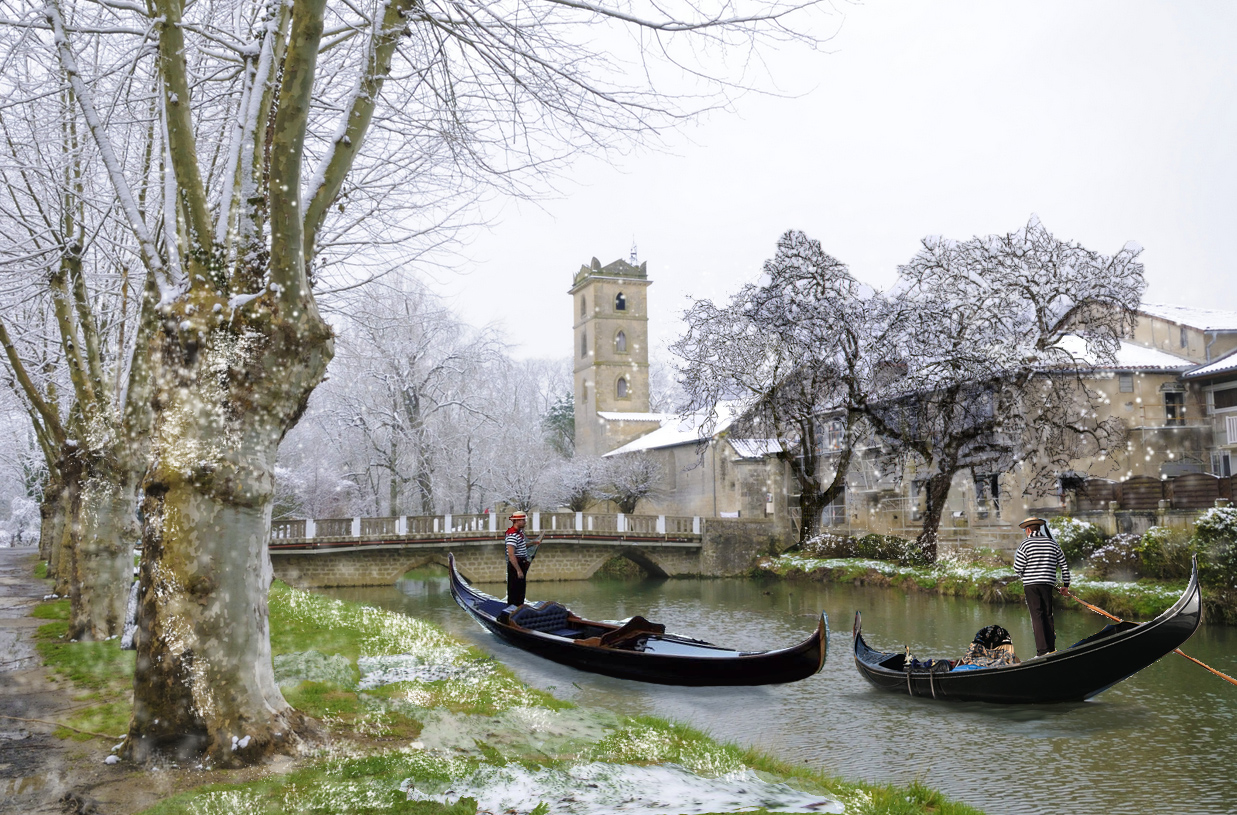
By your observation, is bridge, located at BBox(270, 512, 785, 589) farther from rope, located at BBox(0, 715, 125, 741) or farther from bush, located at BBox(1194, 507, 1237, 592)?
rope, located at BBox(0, 715, 125, 741)

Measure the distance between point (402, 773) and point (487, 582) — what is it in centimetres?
2572

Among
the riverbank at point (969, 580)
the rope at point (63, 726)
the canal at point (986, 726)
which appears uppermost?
the rope at point (63, 726)

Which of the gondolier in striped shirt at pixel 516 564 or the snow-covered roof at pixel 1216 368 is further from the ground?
the snow-covered roof at pixel 1216 368

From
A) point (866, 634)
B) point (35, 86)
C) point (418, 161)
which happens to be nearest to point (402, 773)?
point (418, 161)

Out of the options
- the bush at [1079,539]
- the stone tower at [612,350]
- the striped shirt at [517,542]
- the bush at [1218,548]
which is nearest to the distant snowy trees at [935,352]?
the bush at [1079,539]

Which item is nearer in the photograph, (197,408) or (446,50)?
(197,408)

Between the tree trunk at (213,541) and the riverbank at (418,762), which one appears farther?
the tree trunk at (213,541)

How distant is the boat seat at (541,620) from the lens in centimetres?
1402

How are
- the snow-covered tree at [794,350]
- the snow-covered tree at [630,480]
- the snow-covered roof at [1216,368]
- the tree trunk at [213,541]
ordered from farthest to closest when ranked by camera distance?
the snow-covered tree at [630,480] < the snow-covered roof at [1216,368] < the snow-covered tree at [794,350] < the tree trunk at [213,541]

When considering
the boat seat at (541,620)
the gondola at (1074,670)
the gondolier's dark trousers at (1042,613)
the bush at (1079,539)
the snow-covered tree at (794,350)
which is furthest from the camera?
the snow-covered tree at (794,350)

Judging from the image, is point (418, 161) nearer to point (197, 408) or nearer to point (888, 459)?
point (197, 408)

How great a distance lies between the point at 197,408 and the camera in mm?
5555

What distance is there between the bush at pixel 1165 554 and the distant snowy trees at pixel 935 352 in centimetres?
499

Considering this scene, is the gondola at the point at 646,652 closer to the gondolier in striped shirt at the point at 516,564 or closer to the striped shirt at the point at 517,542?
the gondolier in striped shirt at the point at 516,564
